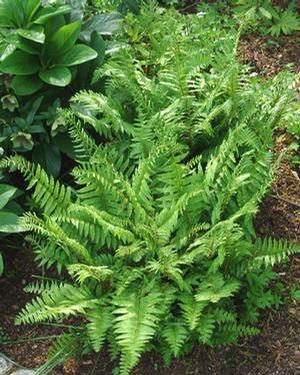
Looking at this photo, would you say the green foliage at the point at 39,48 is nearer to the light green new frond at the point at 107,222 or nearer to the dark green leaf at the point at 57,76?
the dark green leaf at the point at 57,76

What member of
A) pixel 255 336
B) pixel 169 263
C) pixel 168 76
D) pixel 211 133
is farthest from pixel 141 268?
pixel 168 76


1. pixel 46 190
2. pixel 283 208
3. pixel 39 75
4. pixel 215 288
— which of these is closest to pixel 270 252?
pixel 215 288

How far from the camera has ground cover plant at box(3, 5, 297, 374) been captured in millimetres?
3369

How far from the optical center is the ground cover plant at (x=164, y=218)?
3369 millimetres

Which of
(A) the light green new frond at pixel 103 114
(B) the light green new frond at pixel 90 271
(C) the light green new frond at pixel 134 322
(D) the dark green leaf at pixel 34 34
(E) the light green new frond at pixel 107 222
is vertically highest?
(D) the dark green leaf at pixel 34 34

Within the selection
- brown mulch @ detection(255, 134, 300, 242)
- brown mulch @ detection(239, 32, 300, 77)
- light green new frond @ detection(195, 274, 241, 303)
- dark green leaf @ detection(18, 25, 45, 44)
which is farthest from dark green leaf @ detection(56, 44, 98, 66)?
light green new frond @ detection(195, 274, 241, 303)

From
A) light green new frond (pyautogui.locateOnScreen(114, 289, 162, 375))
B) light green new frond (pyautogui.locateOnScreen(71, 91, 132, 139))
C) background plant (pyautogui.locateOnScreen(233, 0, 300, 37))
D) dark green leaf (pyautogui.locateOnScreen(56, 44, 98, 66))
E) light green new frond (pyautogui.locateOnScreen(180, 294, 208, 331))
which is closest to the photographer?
light green new frond (pyautogui.locateOnScreen(114, 289, 162, 375))

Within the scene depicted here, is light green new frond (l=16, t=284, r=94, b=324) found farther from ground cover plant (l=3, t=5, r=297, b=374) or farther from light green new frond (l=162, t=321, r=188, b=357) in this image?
light green new frond (l=162, t=321, r=188, b=357)

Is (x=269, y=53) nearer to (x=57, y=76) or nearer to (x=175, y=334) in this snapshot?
(x=57, y=76)

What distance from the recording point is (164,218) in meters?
3.51

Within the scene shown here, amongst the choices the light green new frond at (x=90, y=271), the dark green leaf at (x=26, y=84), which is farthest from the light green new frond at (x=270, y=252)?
the dark green leaf at (x=26, y=84)

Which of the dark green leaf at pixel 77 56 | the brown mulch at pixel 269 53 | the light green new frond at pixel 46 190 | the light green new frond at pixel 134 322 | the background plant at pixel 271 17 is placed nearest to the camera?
the light green new frond at pixel 134 322

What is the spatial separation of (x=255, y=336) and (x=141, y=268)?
30.2 inches

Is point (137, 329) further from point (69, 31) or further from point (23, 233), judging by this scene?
point (69, 31)
